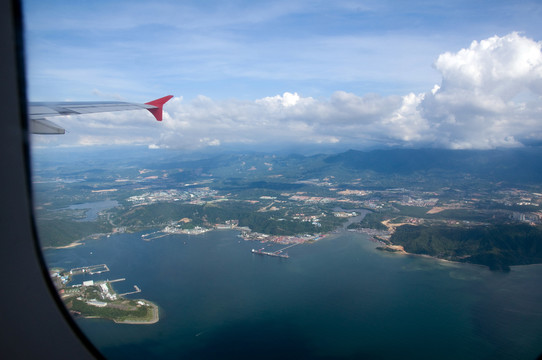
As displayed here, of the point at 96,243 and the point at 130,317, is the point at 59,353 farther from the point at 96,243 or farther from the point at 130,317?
the point at 96,243

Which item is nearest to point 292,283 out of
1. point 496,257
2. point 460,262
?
point 460,262

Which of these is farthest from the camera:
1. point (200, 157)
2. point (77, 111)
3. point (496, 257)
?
point (200, 157)

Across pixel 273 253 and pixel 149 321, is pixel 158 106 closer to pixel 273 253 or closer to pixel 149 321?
pixel 149 321

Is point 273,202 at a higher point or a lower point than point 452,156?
lower

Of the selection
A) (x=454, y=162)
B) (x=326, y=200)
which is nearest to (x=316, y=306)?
(x=326, y=200)

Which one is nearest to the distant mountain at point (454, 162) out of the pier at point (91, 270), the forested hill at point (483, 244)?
the forested hill at point (483, 244)

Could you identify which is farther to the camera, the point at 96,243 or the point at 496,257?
the point at 96,243

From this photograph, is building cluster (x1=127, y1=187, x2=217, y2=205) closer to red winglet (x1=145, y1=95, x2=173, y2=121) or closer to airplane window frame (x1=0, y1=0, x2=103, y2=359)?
red winglet (x1=145, y1=95, x2=173, y2=121)
